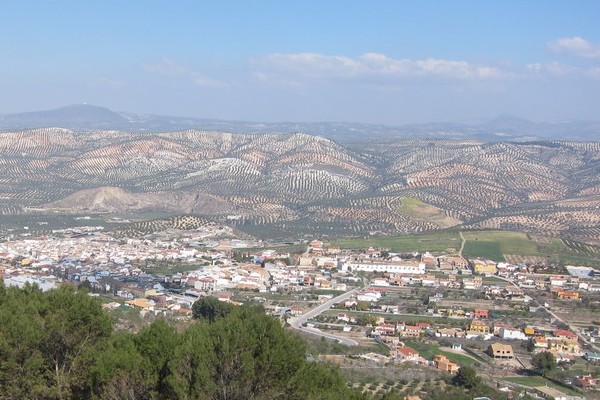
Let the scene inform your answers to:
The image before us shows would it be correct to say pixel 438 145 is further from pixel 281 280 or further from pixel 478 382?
pixel 478 382

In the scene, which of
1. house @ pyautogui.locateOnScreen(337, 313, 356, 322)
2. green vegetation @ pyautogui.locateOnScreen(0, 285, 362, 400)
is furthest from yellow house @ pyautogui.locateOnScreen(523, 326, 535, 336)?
green vegetation @ pyautogui.locateOnScreen(0, 285, 362, 400)

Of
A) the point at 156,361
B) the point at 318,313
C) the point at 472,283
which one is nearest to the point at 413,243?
the point at 472,283

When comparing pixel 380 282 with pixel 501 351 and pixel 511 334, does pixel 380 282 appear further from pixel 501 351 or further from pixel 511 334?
pixel 501 351

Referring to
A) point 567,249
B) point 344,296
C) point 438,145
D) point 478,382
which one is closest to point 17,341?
point 478,382

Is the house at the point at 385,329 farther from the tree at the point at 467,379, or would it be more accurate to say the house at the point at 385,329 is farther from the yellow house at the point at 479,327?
the tree at the point at 467,379

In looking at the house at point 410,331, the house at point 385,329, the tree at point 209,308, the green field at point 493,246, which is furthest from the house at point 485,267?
the tree at point 209,308
